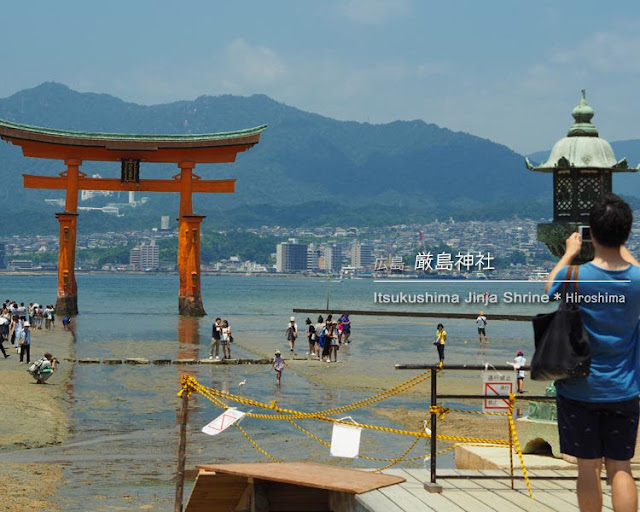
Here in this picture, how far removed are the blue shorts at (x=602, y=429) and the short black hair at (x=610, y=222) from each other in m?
0.89

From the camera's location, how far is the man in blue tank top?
5348mm

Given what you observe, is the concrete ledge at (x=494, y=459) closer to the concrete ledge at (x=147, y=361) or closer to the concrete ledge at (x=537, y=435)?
the concrete ledge at (x=537, y=435)

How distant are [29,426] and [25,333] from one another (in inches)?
402

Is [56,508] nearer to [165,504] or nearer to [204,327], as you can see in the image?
[165,504]

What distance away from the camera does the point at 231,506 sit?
882 cm

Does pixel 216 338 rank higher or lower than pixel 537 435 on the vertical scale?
lower

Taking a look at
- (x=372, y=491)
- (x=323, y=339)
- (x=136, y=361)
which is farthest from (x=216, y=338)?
(x=372, y=491)

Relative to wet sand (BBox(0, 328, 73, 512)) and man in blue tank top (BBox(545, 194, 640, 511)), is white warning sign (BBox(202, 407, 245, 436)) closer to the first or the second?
wet sand (BBox(0, 328, 73, 512))

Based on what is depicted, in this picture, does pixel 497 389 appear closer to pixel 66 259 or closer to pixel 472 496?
pixel 472 496

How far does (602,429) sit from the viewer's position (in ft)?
17.8

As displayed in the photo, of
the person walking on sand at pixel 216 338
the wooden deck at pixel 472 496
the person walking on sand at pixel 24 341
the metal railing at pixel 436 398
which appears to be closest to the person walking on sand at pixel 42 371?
the person walking on sand at pixel 24 341

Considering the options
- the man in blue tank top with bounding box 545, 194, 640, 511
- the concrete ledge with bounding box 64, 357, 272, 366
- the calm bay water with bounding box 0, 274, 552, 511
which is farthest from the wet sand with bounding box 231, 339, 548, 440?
the man in blue tank top with bounding box 545, 194, 640, 511

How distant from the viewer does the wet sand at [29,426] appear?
40.2 ft

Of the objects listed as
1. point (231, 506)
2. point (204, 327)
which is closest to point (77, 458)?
point (231, 506)
